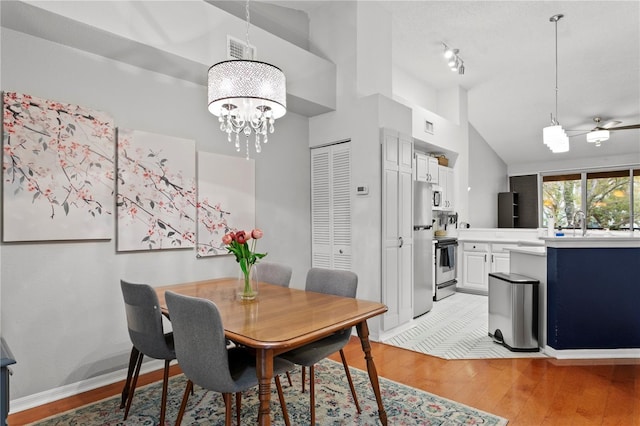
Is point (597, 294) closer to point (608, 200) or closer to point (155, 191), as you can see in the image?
point (155, 191)

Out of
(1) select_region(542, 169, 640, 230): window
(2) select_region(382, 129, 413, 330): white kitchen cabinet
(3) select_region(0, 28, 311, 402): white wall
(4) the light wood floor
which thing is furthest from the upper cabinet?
(1) select_region(542, 169, 640, 230): window

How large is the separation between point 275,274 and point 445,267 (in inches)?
134

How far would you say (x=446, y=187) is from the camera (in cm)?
604

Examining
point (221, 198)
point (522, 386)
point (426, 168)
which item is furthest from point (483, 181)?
point (221, 198)

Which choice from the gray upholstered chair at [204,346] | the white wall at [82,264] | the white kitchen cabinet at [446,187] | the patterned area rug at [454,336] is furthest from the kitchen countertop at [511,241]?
the gray upholstered chair at [204,346]

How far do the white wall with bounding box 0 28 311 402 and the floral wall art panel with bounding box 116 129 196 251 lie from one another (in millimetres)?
94

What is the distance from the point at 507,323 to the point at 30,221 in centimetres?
393

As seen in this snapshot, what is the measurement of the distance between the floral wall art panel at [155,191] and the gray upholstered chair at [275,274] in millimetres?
718

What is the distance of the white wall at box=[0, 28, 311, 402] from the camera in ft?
7.72

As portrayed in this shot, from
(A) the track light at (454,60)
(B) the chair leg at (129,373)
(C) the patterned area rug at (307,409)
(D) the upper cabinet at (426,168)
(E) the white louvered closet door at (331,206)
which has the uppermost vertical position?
(A) the track light at (454,60)

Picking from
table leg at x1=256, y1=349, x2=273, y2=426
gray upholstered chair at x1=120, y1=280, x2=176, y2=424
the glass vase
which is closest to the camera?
table leg at x1=256, y1=349, x2=273, y2=426

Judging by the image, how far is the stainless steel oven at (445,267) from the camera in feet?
17.4

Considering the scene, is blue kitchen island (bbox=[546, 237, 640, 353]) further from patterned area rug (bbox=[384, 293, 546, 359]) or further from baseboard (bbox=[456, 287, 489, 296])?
baseboard (bbox=[456, 287, 489, 296])

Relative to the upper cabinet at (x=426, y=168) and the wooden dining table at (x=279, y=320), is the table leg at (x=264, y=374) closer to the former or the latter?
the wooden dining table at (x=279, y=320)
